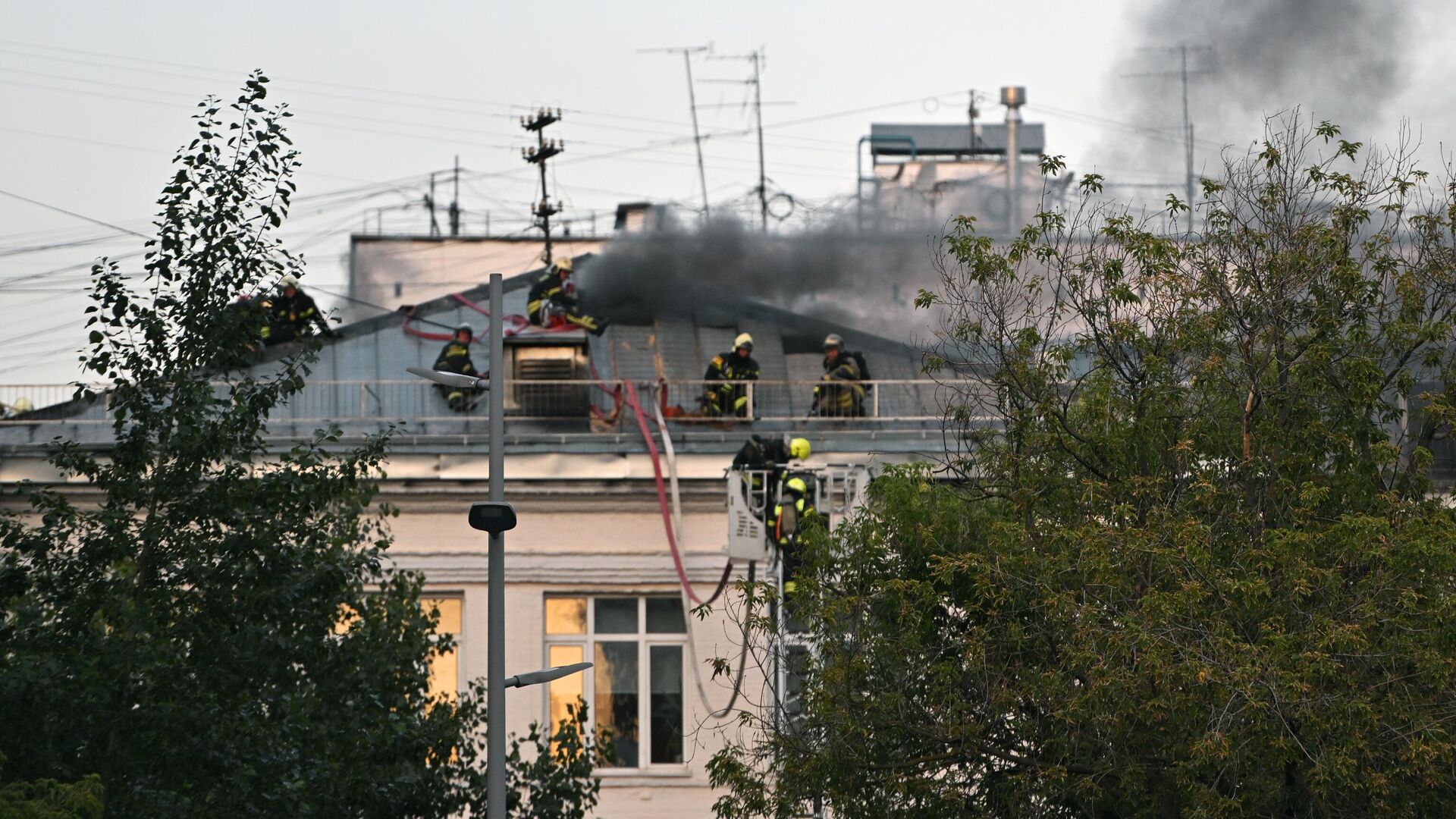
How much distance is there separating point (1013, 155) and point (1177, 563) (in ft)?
94.2

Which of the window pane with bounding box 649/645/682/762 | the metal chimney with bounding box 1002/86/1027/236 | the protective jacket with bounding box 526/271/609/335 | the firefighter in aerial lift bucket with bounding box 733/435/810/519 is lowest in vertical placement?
the window pane with bounding box 649/645/682/762

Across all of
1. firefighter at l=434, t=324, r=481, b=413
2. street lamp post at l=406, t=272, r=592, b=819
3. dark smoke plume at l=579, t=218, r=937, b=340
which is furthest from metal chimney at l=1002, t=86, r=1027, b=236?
street lamp post at l=406, t=272, r=592, b=819

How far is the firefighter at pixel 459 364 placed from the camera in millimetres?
27547

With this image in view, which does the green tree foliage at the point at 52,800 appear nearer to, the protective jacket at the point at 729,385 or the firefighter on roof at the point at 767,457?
the firefighter on roof at the point at 767,457

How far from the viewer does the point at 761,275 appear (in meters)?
35.0

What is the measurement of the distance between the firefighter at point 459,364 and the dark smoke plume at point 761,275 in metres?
2.84

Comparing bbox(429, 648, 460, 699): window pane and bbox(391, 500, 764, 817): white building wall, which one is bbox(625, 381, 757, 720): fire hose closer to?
bbox(391, 500, 764, 817): white building wall

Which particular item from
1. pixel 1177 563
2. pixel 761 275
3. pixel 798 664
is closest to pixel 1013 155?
pixel 761 275

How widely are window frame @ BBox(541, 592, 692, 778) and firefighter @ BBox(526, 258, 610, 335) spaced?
490 centimetres

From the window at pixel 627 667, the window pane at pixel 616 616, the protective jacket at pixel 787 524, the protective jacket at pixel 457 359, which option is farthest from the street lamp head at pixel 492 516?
the protective jacket at pixel 457 359

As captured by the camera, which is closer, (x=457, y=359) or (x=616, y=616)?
(x=616, y=616)

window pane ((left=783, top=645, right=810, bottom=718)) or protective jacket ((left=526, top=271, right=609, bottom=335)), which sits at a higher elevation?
protective jacket ((left=526, top=271, right=609, bottom=335))

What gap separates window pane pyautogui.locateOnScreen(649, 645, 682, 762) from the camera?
25.8 m

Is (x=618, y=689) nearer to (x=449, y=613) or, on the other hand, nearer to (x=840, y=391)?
(x=449, y=613)
